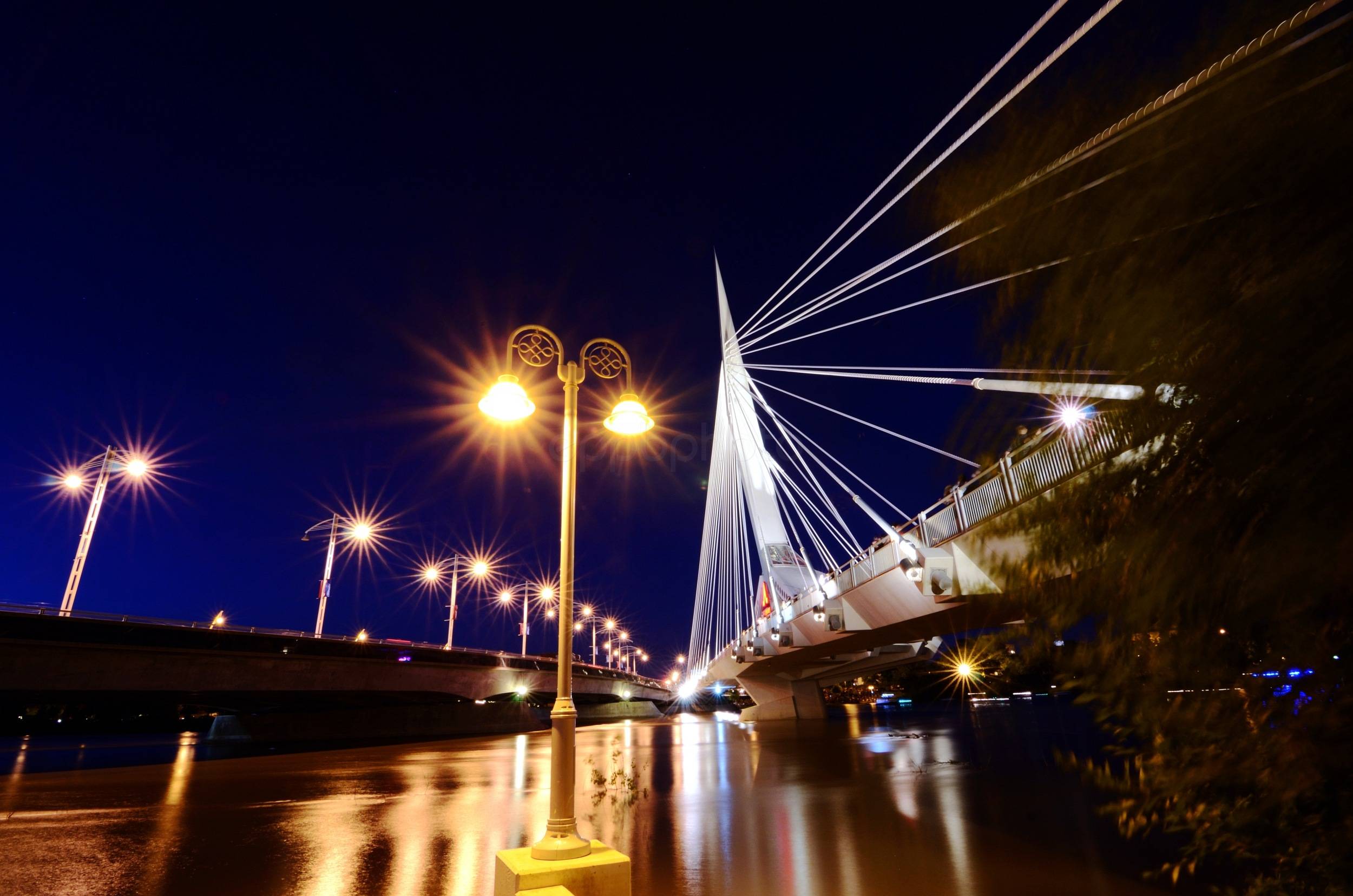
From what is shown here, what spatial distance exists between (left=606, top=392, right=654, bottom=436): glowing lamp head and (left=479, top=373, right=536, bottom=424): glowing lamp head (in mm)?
986

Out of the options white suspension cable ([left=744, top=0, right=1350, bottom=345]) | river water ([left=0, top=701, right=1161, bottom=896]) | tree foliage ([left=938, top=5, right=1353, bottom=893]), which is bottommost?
river water ([left=0, top=701, right=1161, bottom=896])

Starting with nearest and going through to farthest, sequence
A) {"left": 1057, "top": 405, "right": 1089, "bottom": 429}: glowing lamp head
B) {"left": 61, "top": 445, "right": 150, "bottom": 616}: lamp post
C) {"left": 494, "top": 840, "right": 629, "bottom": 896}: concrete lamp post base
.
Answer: {"left": 1057, "top": 405, "right": 1089, "bottom": 429}: glowing lamp head < {"left": 494, "top": 840, "right": 629, "bottom": 896}: concrete lamp post base < {"left": 61, "top": 445, "right": 150, "bottom": 616}: lamp post

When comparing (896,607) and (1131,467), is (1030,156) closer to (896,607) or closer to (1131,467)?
(1131,467)

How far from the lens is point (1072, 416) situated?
3.41 metres

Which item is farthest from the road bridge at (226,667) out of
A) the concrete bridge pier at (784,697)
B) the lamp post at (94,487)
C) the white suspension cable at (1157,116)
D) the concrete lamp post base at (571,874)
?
the white suspension cable at (1157,116)

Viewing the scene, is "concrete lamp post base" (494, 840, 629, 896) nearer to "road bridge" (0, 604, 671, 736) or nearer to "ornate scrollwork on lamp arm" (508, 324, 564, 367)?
"ornate scrollwork on lamp arm" (508, 324, 564, 367)

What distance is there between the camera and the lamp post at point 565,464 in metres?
5.53

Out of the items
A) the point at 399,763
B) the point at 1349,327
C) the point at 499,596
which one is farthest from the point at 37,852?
the point at 499,596

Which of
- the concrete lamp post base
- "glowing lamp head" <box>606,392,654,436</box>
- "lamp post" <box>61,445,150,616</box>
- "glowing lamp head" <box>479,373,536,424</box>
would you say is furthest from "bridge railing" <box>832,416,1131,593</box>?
"lamp post" <box>61,445,150,616</box>

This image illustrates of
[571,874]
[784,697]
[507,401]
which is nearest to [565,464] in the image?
[507,401]

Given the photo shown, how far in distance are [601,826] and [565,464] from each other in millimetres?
6886

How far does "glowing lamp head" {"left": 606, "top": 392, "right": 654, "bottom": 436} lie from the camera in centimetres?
764

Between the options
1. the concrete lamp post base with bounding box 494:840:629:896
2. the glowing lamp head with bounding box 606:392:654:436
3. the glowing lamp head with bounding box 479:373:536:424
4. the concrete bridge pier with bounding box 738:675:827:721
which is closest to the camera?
the concrete lamp post base with bounding box 494:840:629:896

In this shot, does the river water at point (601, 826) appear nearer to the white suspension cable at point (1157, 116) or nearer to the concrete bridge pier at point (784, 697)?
the white suspension cable at point (1157, 116)
